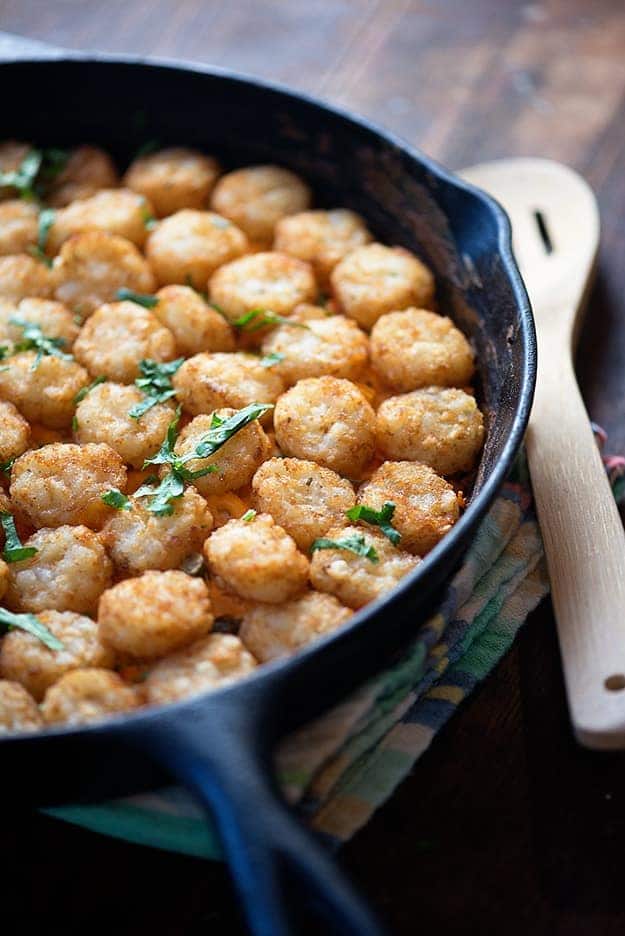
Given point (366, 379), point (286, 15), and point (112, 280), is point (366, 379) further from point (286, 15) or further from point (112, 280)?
point (286, 15)

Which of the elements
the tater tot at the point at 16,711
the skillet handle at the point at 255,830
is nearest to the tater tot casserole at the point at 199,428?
the tater tot at the point at 16,711

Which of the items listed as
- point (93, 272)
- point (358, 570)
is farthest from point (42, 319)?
point (358, 570)

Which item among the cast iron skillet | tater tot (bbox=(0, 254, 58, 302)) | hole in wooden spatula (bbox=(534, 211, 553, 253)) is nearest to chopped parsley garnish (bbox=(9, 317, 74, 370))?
tater tot (bbox=(0, 254, 58, 302))

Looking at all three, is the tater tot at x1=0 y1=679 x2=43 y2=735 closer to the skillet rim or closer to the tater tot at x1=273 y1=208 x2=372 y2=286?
the skillet rim

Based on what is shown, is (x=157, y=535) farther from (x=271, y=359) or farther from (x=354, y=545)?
(x=271, y=359)

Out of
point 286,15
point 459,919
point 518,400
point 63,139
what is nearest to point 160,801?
point 459,919

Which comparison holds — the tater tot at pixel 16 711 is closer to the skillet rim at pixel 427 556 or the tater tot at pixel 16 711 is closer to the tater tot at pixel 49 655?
the tater tot at pixel 49 655
